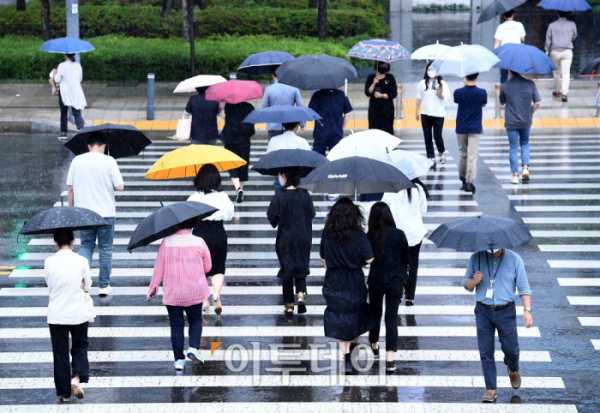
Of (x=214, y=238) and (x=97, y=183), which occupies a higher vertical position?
(x=97, y=183)

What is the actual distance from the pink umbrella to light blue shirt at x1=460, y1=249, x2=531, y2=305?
6845mm

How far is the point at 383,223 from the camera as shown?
27.1ft

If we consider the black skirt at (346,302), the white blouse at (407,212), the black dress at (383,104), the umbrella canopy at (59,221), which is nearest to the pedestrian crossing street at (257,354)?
the black skirt at (346,302)

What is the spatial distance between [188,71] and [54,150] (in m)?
7.46

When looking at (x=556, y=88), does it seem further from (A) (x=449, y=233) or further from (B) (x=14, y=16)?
(B) (x=14, y=16)

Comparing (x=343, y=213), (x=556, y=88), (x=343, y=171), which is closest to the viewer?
(x=343, y=213)

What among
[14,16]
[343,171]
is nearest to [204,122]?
[343,171]

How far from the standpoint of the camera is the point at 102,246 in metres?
10.6

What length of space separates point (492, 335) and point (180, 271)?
9.05 feet

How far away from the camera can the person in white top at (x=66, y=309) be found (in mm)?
7605

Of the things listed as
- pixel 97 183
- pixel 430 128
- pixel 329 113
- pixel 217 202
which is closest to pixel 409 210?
pixel 217 202

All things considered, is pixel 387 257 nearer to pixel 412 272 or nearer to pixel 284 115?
pixel 412 272

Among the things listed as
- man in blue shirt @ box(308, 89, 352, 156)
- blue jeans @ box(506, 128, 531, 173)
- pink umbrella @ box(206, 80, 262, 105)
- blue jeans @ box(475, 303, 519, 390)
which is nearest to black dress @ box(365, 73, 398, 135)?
man in blue shirt @ box(308, 89, 352, 156)

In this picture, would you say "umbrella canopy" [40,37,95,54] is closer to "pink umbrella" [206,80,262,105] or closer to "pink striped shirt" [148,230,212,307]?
"pink umbrella" [206,80,262,105]
